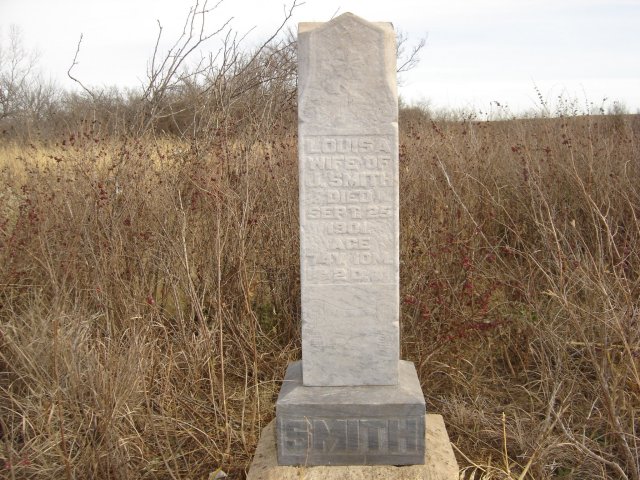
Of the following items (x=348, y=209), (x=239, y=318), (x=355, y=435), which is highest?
(x=348, y=209)

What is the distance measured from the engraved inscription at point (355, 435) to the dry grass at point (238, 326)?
33 centimetres

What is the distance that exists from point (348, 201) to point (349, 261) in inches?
9.5

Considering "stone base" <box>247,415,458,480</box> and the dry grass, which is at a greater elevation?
the dry grass

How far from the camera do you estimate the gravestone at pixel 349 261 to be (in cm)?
224

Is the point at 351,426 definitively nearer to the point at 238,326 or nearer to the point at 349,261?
the point at 349,261

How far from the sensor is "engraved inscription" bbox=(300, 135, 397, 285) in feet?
7.48

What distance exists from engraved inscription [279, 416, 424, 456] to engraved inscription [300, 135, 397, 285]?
0.57 meters

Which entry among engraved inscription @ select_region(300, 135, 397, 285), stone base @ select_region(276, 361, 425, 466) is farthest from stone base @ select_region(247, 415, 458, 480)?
engraved inscription @ select_region(300, 135, 397, 285)

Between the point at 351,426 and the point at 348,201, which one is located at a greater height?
the point at 348,201

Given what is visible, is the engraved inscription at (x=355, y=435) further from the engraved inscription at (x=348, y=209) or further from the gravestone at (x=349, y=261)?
the engraved inscription at (x=348, y=209)

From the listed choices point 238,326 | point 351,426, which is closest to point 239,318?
point 238,326

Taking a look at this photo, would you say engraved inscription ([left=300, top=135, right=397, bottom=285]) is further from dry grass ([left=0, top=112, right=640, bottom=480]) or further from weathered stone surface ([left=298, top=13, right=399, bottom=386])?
dry grass ([left=0, top=112, right=640, bottom=480])

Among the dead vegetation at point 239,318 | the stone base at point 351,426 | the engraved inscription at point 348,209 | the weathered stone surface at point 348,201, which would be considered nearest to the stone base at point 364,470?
the stone base at point 351,426

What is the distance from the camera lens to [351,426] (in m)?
2.38
